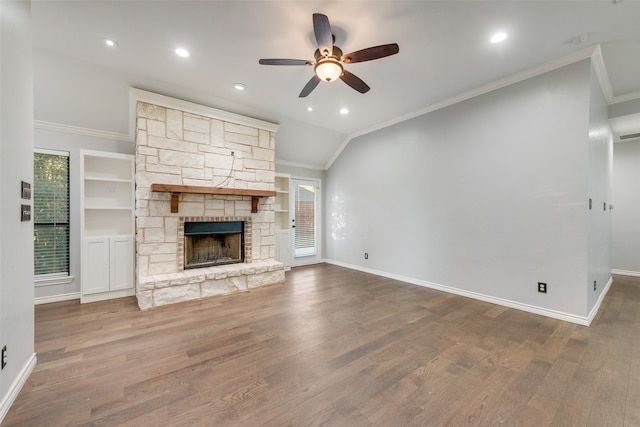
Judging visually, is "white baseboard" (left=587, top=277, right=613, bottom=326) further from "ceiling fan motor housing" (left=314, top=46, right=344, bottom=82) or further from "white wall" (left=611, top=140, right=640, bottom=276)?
"ceiling fan motor housing" (left=314, top=46, right=344, bottom=82)

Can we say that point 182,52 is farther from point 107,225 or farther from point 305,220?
point 305,220

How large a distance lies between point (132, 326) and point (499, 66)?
5.30 m

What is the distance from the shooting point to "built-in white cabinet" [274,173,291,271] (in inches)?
219

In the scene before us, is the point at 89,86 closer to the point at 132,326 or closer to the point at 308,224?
the point at 132,326

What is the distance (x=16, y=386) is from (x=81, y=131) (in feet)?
11.5

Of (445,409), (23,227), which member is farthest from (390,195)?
(23,227)

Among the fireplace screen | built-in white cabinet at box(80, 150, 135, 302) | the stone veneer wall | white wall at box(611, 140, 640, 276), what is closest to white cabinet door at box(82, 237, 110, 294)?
built-in white cabinet at box(80, 150, 135, 302)

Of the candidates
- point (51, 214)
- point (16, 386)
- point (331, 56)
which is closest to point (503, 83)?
point (331, 56)

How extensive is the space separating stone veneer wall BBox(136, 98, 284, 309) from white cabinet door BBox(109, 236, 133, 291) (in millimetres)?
351

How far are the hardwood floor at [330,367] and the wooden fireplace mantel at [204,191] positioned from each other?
159cm

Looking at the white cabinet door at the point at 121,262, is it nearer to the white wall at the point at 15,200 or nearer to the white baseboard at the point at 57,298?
the white baseboard at the point at 57,298

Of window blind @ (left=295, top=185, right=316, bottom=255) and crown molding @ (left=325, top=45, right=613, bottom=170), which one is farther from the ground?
crown molding @ (left=325, top=45, right=613, bottom=170)

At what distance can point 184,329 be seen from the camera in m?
2.71

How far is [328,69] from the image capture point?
92.7 inches
